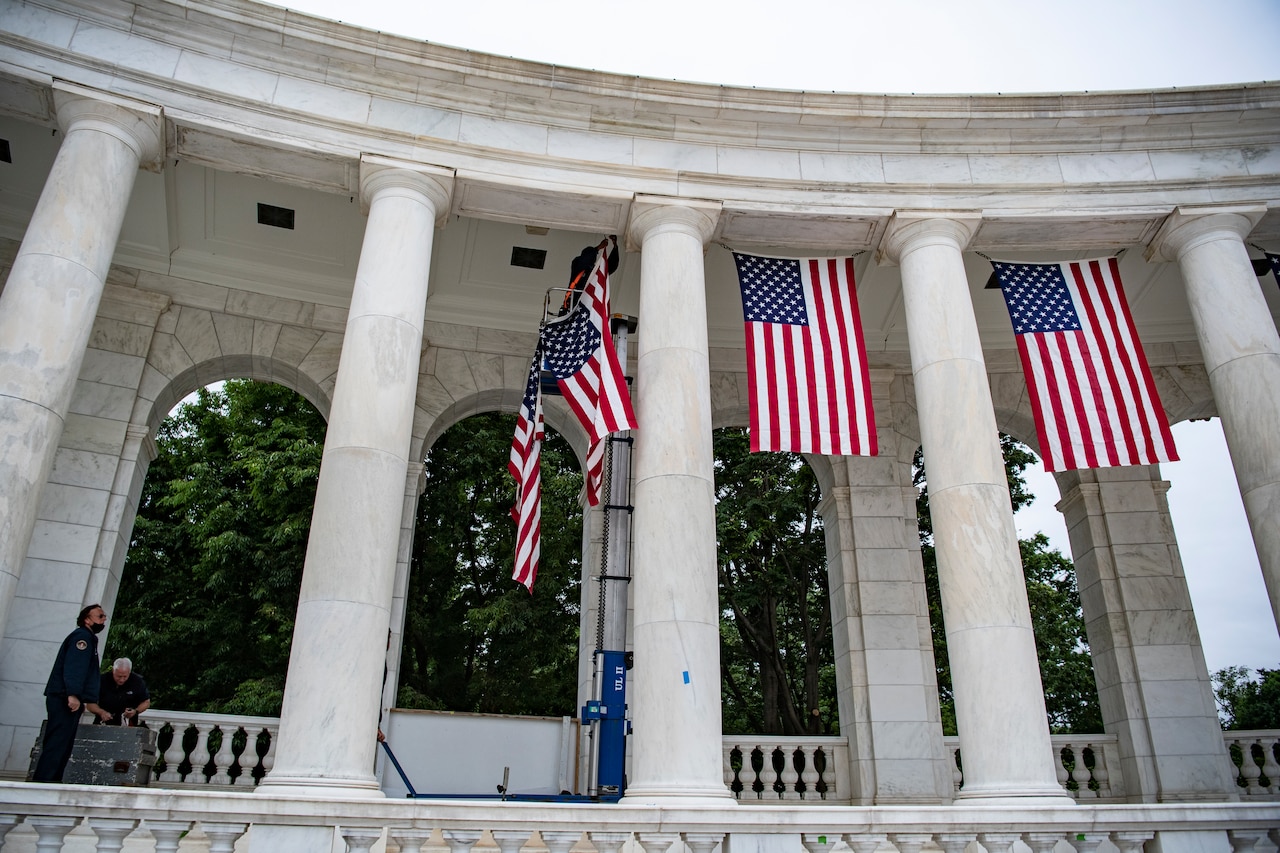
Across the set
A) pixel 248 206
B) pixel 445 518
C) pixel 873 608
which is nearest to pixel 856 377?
pixel 873 608

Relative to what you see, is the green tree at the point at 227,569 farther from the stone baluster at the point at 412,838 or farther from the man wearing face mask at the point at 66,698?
the stone baluster at the point at 412,838

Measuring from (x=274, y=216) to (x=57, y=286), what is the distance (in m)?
9.66

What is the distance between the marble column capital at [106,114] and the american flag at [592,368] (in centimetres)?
975

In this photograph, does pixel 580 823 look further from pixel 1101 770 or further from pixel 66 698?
pixel 1101 770

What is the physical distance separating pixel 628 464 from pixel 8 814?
14.5 meters

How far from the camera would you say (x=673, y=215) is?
22391mm

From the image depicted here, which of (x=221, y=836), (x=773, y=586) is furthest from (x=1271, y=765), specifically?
(x=221, y=836)

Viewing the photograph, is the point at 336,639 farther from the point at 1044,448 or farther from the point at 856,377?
the point at 1044,448

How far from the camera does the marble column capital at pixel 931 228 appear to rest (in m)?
23.0

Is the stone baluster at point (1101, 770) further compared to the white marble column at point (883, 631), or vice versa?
the stone baluster at point (1101, 770)

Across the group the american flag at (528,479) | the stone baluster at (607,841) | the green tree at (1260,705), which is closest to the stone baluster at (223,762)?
the american flag at (528,479)

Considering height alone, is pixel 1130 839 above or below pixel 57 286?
below

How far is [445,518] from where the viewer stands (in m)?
45.7

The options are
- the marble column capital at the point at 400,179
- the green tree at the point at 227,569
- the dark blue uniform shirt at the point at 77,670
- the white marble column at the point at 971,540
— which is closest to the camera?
the dark blue uniform shirt at the point at 77,670
